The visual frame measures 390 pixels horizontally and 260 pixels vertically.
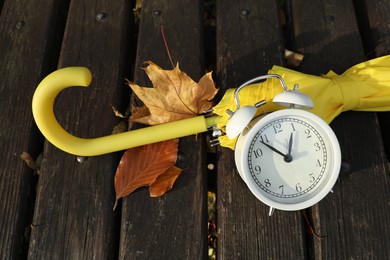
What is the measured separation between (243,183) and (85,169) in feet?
1.47

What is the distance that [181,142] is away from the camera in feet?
3.57

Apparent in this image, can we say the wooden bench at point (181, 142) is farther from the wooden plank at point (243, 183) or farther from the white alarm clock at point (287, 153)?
the white alarm clock at point (287, 153)

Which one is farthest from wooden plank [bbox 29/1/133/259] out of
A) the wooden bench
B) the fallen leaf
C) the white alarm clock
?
the white alarm clock

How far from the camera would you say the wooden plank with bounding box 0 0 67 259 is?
107 centimetres

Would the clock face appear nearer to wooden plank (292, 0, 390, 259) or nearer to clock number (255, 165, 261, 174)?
clock number (255, 165, 261, 174)

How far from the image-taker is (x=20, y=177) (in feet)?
3.59

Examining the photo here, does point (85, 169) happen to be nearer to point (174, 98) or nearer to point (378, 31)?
point (174, 98)

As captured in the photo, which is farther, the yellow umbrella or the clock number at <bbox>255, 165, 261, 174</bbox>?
the yellow umbrella

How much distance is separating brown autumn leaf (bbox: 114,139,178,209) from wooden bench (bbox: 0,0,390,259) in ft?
0.10

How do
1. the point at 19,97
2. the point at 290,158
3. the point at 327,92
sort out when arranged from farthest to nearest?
the point at 19,97, the point at 327,92, the point at 290,158

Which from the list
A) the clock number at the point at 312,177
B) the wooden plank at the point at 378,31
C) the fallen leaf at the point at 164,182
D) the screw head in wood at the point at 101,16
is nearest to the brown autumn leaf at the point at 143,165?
the fallen leaf at the point at 164,182

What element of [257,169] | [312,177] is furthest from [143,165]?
[312,177]

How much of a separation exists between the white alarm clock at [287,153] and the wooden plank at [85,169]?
41 cm

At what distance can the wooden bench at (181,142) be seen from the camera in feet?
3.32
